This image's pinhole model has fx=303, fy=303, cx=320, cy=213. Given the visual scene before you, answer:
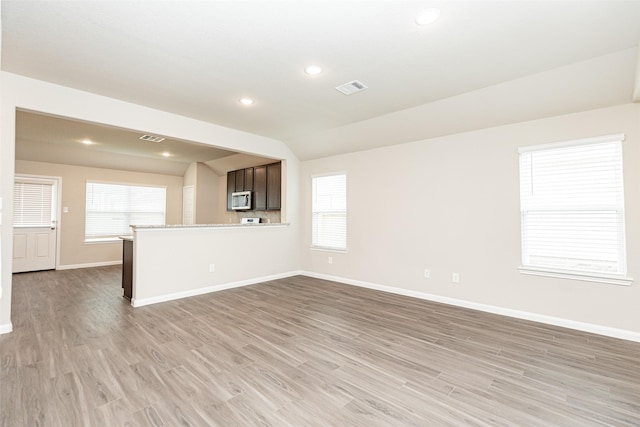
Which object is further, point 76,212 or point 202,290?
point 76,212

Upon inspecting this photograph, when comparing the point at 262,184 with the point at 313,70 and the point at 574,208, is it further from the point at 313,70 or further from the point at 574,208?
the point at 574,208

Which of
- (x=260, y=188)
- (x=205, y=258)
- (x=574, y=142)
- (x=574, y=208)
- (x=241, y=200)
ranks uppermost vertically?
(x=574, y=142)

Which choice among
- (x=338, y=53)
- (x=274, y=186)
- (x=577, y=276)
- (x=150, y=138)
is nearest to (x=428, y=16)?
(x=338, y=53)

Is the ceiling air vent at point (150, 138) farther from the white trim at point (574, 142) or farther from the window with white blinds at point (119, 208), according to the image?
the white trim at point (574, 142)

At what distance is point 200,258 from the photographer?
4734 mm

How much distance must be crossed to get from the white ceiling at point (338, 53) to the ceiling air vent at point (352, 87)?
10 cm

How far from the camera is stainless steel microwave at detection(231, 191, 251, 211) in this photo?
22.8 ft

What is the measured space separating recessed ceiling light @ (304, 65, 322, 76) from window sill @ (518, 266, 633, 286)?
3253mm

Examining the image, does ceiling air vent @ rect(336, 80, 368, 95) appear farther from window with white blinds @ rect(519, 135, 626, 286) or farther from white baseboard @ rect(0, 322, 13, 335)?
white baseboard @ rect(0, 322, 13, 335)

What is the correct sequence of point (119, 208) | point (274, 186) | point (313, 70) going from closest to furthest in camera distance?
point (313, 70) < point (274, 186) < point (119, 208)

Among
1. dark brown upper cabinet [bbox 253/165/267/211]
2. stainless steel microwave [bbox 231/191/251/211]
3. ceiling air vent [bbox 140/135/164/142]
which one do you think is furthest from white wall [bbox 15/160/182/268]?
dark brown upper cabinet [bbox 253/165/267/211]

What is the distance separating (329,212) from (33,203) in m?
6.27

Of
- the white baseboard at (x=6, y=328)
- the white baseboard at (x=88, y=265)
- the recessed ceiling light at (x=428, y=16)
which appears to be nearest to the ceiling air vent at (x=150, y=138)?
the white baseboard at (x=6, y=328)

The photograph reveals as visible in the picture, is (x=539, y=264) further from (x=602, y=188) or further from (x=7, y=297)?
(x=7, y=297)
